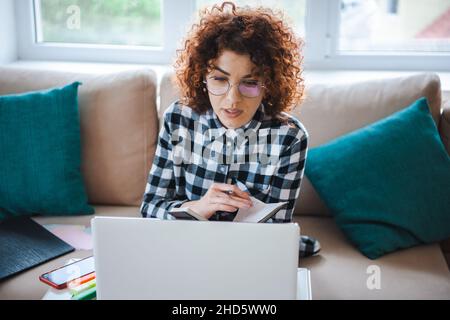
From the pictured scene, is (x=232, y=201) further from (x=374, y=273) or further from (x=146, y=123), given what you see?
(x=146, y=123)

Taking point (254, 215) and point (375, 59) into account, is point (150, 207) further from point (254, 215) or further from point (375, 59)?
point (375, 59)

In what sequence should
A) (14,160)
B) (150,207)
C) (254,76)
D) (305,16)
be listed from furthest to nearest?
(305,16), (14,160), (150,207), (254,76)

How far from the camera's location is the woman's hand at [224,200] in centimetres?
130

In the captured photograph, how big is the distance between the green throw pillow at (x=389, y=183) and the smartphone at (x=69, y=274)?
2.40 ft

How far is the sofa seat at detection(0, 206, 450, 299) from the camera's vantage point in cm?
152

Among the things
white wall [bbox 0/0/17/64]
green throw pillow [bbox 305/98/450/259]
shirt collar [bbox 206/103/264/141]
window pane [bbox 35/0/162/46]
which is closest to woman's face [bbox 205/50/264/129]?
shirt collar [bbox 206/103/264/141]

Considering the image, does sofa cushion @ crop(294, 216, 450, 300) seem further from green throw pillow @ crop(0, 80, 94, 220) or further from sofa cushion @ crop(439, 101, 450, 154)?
green throw pillow @ crop(0, 80, 94, 220)

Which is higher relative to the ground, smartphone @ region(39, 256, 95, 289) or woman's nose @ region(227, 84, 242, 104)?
woman's nose @ region(227, 84, 242, 104)

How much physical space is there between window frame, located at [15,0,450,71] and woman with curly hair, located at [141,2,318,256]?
0.86 metres

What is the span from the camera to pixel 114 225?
A: 3.50 feet

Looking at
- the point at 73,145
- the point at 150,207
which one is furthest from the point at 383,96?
the point at 73,145

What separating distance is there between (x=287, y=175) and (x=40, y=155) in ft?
2.69

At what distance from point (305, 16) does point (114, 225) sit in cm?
169

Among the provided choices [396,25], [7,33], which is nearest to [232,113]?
[396,25]
